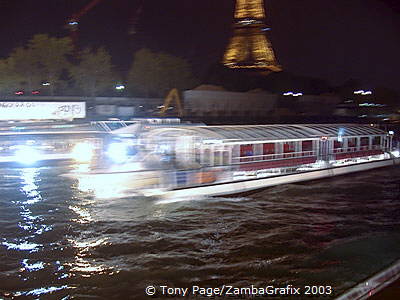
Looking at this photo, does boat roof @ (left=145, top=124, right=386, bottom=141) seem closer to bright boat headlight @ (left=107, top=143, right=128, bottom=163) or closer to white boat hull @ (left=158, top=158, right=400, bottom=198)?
white boat hull @ (left=158, top=158, right=400, bottom=198)

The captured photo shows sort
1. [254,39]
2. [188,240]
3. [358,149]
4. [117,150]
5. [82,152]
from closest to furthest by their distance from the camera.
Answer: [188,240] → [117,150] → [358,149] → [82,152] → [254,39]

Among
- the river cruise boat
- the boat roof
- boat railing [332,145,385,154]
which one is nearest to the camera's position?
the river cruise boat

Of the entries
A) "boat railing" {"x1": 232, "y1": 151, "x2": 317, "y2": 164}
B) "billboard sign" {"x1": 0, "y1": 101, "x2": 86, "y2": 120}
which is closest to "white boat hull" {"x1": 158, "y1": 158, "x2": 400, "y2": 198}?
"boat railing" {"x1": 232, "y1": 151, "x2": 317, "y2": 164}

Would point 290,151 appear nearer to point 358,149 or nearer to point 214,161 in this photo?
point 214,161

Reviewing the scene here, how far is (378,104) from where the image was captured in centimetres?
6500

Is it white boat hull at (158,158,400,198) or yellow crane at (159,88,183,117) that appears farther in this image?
yellow crane at (159,88,183,117)

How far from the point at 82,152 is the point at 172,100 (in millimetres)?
20291

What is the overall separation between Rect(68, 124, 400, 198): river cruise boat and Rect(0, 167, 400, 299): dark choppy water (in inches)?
18.6

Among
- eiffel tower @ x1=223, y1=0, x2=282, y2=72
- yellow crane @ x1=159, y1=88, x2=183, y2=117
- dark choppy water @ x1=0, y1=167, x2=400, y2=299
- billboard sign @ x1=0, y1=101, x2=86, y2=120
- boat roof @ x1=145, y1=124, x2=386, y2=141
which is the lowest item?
dark choppy water @ x1=0, y1=167, x2=400, y2=299

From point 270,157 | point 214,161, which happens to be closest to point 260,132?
point 270,157

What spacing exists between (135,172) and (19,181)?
5532 millimetres

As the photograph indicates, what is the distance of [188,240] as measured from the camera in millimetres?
9602

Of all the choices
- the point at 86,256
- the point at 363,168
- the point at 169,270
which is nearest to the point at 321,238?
the point at 169,270

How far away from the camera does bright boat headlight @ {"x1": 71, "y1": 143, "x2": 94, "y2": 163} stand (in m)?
22.4
